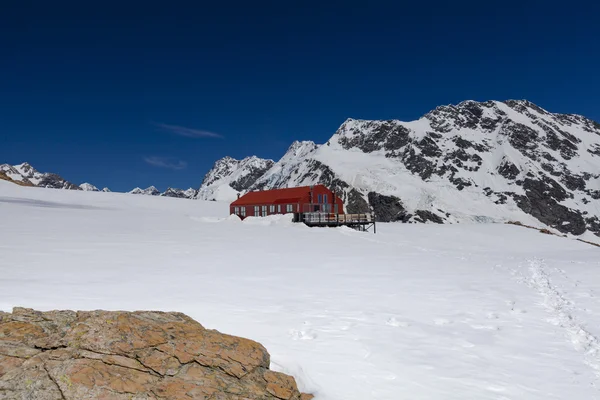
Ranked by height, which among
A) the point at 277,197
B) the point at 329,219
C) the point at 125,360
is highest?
the point at 277,197

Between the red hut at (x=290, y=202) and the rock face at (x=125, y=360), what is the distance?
1854 inches

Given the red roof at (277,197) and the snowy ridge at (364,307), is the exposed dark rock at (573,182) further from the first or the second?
the snowy ridge at (364,307)

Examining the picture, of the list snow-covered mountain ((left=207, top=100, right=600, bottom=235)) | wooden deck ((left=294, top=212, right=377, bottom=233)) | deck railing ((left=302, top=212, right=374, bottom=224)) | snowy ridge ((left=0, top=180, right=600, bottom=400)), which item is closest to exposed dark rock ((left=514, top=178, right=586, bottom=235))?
snow-covered mountain ((left=207, top=100, right=600, bottom=235))

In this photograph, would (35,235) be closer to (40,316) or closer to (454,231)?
(40,316)

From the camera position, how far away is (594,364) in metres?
7.13

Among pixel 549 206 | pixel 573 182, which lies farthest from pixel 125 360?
pixel 573 182

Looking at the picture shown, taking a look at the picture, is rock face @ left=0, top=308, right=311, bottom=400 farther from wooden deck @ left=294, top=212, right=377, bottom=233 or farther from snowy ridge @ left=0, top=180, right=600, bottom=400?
wooden deck @ left=294, top=212, right=377, bottom=233

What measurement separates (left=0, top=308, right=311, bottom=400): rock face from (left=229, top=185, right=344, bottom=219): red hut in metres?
47.1

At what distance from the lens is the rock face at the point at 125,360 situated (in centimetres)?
Result: 422

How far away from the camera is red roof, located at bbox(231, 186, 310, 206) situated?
54.5 m

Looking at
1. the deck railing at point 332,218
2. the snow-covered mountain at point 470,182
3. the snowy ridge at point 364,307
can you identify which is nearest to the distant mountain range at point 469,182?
the snow-covered mountain at point 470,182

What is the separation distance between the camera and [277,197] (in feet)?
187

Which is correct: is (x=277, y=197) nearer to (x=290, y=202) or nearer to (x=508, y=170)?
(x=290, y=202)

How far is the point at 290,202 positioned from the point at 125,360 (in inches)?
1957
